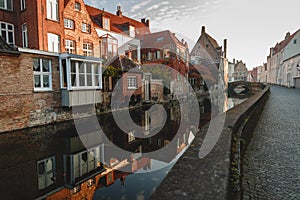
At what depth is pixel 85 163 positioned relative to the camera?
534 cm

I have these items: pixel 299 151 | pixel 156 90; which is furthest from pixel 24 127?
pixel 156 90

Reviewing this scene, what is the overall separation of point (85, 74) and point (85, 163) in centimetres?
826

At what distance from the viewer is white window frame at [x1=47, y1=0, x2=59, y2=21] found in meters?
15.9

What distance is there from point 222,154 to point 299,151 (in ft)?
10.9

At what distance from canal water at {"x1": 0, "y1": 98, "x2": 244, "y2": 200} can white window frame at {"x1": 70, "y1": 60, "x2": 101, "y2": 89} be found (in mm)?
3842

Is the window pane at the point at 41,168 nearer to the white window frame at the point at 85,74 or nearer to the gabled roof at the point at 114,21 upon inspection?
the white window frame at the point at 85,74

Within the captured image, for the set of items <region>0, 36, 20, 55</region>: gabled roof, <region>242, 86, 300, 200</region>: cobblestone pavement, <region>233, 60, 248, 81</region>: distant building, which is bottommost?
<region>242, 86, 300, 200</region>: cobblestone pavement

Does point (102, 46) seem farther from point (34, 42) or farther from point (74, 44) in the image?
point (34, 42)

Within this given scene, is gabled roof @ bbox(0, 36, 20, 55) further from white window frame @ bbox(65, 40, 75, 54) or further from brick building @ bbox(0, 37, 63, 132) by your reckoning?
white window frame @ bbox(65, 40, 75, 54)

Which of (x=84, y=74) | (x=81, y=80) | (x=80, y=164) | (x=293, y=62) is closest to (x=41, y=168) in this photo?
(x=80, y=164)

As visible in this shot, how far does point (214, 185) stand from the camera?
1.68m

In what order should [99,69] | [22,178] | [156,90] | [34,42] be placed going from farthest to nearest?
[156,90] < [34,42] < [99,69] < [22,178]

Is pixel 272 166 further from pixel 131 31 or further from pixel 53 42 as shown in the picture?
pixel 131 31

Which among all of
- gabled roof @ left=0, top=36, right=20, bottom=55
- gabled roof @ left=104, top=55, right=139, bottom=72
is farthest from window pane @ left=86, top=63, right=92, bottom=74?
gabled roof @ left=104, top=55, right=139, bottom=72
